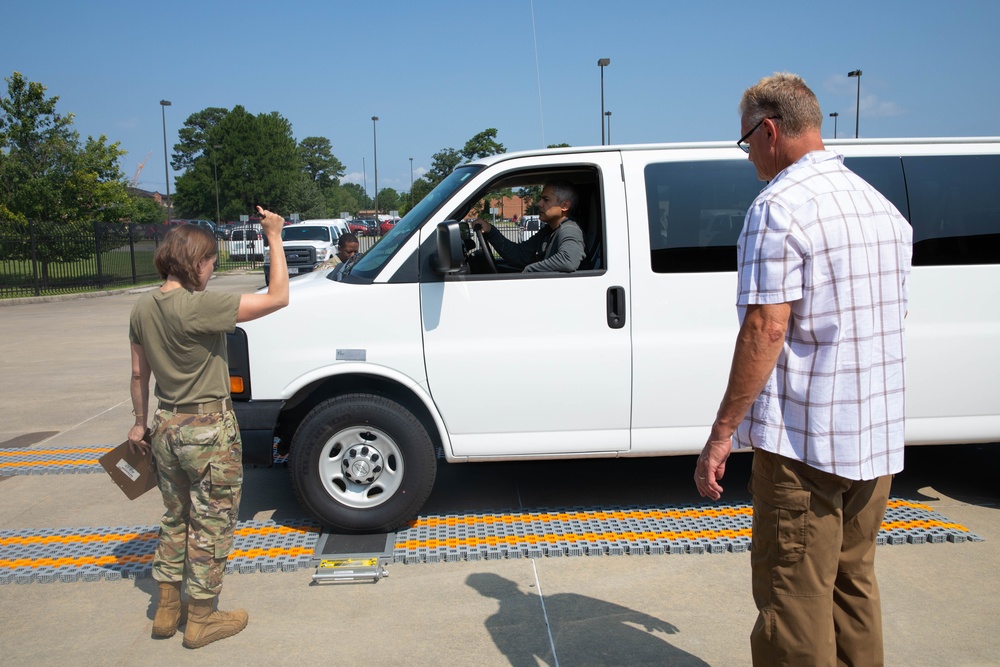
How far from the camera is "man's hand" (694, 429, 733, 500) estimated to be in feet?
8.28

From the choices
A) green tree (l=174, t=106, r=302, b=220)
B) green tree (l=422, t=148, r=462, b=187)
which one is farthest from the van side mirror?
green tree (l=174, t=106, r=302, b=220)

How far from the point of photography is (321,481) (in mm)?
4590

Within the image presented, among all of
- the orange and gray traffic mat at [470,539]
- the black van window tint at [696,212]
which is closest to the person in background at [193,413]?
the orange and gray traffic mat at [470,539]

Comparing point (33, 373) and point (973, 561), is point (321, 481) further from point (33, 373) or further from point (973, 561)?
point (33, 373)

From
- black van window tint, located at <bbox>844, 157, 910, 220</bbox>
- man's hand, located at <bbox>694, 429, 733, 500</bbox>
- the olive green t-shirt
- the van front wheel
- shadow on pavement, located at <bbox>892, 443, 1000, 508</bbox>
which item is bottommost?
shadow on pavement, located at <bbox>892, 443, 1000, 508</bbox>

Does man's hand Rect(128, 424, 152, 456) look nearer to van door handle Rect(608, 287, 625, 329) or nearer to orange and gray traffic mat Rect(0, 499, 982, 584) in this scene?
orange and gray traffic mat Rect(0, 499, 982, 584)

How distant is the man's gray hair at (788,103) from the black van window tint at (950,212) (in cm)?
259

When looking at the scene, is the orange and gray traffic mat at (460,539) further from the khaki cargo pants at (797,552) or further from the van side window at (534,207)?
the khaki cargo pants at (797,552)

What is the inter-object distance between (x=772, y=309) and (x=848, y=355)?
29 cm

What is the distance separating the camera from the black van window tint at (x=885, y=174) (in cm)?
471

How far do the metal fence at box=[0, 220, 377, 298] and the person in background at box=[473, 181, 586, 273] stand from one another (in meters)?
14.2

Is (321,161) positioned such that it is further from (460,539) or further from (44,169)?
(460,539)

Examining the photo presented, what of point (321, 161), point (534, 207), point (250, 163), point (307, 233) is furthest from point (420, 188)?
point (321, 161)

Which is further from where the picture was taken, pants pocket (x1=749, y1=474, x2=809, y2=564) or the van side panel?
the van side panel
